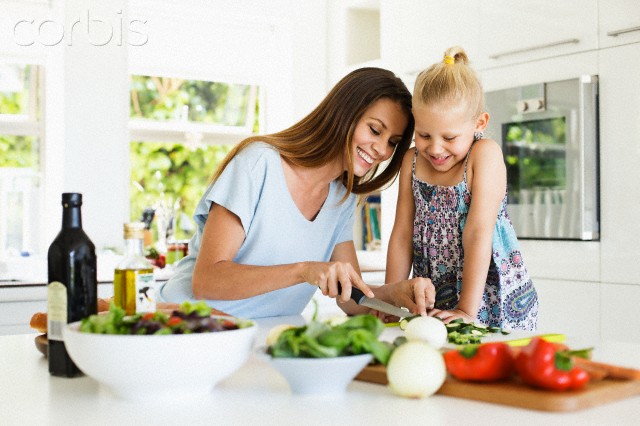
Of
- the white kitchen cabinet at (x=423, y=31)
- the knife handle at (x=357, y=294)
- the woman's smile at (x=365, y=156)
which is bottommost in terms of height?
the knife handle at (x=357, y=294)

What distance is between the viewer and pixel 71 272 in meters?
1.07

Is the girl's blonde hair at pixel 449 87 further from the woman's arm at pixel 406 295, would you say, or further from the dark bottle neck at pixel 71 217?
the dark bottle neck at pixel 71 217

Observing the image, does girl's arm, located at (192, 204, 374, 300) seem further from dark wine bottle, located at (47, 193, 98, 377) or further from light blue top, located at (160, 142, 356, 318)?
dark wine bottle, located at (47, 193, 98, 377)

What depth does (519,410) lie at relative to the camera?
2.94ft

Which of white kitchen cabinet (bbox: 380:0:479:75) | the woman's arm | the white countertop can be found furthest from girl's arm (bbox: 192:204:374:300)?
white kitchen cabinet (bbox: 380:0:479:75)

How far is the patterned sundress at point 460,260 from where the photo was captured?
74.1 inches

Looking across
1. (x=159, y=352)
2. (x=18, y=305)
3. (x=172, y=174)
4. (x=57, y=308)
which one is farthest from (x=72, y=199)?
(x=172, y=174)

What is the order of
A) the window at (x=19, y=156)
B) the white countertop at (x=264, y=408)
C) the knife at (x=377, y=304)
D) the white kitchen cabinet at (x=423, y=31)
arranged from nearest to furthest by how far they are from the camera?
1. the white countertop at (x=264, y=408)
2. the knife at (x=377, y=304)
3. the white kitchen cabinet at (x=423, y=31)
4. the window at (x=19, y=156)

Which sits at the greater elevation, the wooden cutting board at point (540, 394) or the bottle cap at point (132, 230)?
the bottle cap at point (132, 230)

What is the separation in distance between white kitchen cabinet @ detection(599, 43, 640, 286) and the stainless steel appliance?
0.12 ft

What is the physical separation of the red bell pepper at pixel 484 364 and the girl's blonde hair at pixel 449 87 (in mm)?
909

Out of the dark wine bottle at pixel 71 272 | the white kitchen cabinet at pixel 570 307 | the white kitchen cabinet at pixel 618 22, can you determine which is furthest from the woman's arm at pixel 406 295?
the white kitchen cabinet at pixel 618 22

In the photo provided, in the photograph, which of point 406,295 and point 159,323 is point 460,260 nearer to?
point 406,295

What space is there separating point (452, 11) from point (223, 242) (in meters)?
2.12
